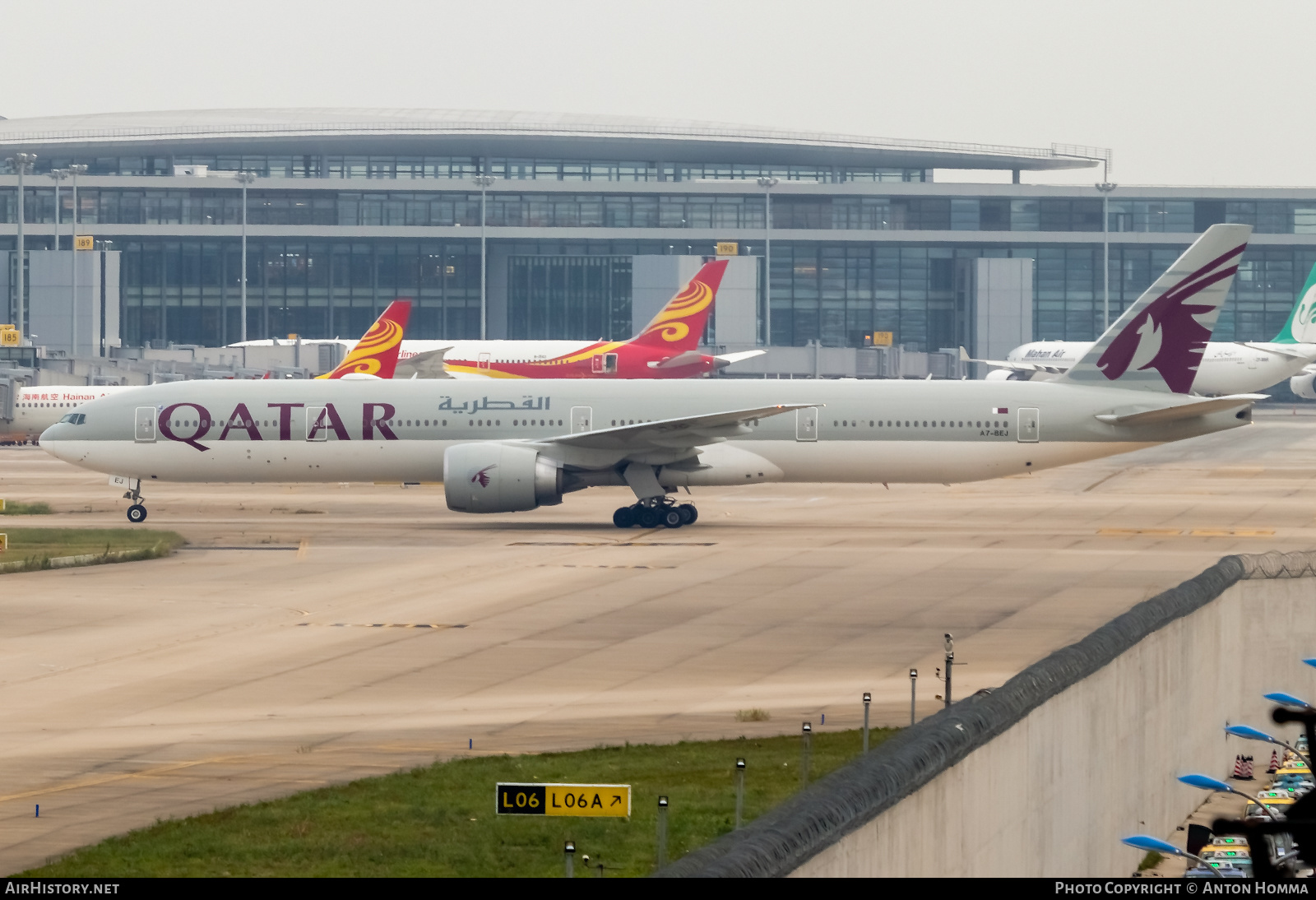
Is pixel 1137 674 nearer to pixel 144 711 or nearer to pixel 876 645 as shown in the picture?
pixel 876 645

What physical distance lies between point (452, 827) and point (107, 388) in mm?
72680

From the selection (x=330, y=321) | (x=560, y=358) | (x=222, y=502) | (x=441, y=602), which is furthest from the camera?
(x=330, y=321)

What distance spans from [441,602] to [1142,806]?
15260 mm

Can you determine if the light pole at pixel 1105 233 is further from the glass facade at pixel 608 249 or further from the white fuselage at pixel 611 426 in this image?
the white fuselage at pixel 611 426

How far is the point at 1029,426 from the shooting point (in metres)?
43.2

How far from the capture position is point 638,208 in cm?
15325

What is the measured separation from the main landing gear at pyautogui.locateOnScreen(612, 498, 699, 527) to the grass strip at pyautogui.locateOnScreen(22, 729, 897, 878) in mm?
26132

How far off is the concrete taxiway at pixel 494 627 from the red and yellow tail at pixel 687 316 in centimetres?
Answer: 3195

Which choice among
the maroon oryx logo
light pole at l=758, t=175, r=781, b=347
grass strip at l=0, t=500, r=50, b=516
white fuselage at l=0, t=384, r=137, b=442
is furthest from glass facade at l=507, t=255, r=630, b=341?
the maroon oryx logo

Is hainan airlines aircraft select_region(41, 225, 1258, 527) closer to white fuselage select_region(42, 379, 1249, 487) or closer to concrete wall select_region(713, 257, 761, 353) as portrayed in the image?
white fuselage select_region(42, 379, 1249, 487)

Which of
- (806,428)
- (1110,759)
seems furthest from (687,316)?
(1110,759)

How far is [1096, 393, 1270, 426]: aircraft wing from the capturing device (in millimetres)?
41531
